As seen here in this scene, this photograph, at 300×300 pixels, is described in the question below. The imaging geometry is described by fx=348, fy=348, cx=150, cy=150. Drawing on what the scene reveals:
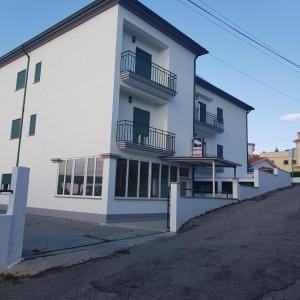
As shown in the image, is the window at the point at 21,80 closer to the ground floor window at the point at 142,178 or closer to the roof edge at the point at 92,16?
the roof edge at the point at 92,16

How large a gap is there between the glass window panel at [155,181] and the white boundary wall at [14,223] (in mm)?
10761

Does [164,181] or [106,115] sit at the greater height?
[106,115]

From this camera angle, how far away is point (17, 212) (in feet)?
26.7

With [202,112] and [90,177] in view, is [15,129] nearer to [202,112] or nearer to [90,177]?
[90,177]

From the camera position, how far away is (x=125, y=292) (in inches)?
231

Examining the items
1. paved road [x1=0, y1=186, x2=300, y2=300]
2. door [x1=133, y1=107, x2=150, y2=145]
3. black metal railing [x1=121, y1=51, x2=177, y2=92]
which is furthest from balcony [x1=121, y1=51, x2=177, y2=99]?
paved road [x1=0, y1=186, x2=300, y2=300]

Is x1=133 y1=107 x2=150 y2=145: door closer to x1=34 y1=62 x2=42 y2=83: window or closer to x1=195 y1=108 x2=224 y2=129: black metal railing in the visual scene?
x1=34 y1=62 x2=42 y2=83: window

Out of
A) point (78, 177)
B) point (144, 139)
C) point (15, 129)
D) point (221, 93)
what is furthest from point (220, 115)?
point (15, 129)

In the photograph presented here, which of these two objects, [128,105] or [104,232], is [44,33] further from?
[104,232]

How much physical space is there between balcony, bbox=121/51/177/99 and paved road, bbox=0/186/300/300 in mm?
8887

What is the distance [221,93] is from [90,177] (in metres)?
16.1

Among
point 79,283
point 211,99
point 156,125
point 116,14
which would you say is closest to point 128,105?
point 156,125

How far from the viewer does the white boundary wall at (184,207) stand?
13.8m

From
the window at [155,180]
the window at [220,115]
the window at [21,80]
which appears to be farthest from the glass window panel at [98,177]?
the window at [220,115]
